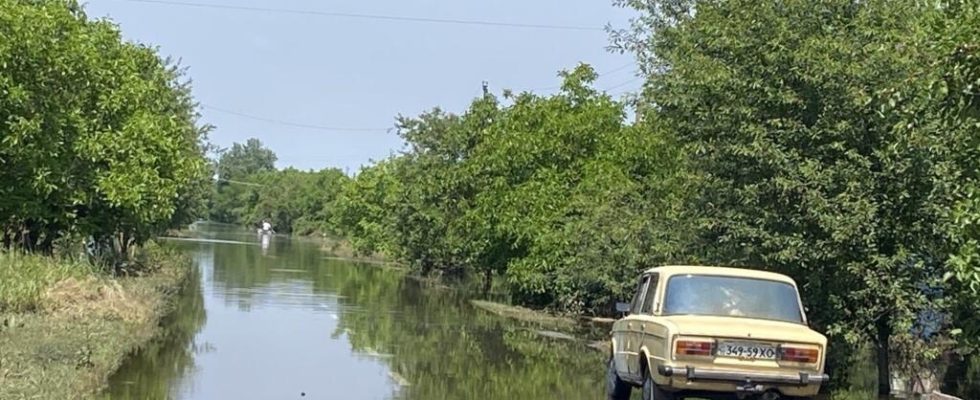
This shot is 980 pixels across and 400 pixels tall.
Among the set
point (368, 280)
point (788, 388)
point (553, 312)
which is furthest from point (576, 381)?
point (368, 280)

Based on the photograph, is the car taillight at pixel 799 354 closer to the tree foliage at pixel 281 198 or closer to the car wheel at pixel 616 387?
the car wheel at pixel 616 387

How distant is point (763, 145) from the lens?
15.7m

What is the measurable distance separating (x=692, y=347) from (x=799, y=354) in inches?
45.2

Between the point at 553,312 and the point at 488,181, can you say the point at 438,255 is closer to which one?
the point at 488,181

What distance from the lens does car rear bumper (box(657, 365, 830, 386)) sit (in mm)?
10945

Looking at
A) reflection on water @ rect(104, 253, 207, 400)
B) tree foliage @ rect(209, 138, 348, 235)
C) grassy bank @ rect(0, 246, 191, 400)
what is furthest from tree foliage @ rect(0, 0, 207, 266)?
tree foliage @ rect(209, 138, 348, 235)

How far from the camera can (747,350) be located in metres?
11.1

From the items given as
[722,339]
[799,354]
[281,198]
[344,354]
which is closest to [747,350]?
[722,339]

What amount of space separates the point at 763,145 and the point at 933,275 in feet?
9.76

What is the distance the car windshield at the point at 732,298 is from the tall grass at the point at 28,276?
11601 millimetres

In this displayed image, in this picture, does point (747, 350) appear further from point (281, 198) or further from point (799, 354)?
point (281, 198)

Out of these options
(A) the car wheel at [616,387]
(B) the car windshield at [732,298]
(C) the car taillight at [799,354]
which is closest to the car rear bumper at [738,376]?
(C) the car taillight at [799,354]

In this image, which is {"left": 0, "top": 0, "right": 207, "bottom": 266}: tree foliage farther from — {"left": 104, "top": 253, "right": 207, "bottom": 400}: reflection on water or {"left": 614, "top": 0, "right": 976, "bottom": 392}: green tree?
{"left": 614, "top": 0, "right": 976, "bottom": 392}: green tree

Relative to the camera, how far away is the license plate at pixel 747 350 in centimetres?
1106
